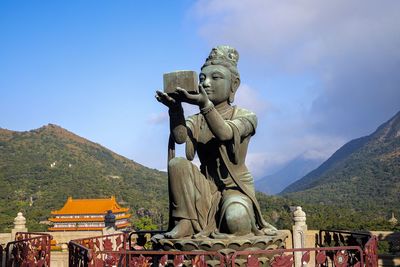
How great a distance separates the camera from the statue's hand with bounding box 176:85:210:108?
4.22 meters

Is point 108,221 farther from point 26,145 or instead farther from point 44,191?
point 26,145

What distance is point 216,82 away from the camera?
4977 millimetres

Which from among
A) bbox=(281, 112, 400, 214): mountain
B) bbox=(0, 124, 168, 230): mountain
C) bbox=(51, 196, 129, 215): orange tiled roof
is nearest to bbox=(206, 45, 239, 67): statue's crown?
bbox=(51, 196, 129, 215): orange tiled roof

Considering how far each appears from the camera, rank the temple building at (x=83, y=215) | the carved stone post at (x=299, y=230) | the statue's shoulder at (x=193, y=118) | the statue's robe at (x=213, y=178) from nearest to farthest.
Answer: the statue's robe at (x=213, y=178) → the statue's shoulder at (x=193, y=118) → the carved stone post at (x=299, y=230) → the temple building at (x=83, y=215)

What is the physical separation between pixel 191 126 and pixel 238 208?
1126 millimetres

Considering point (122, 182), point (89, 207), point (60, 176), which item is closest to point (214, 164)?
point (89, 207)

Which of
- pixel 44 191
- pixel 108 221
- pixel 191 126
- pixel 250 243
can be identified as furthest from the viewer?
pixel 44 191

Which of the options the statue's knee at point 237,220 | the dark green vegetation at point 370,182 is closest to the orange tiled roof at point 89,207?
the dark green vegetation at point 370,182

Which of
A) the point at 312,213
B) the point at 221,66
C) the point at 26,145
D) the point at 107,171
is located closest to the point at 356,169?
the point at 312,213

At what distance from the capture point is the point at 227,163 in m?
4.81

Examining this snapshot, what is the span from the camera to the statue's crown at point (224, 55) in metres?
5.15

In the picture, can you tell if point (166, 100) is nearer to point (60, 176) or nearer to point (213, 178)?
point (213, 178)

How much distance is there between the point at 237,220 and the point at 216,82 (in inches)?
61.3

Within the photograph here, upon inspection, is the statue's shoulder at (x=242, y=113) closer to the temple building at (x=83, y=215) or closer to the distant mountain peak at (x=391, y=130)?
the temple building at (x=83, y=215)
